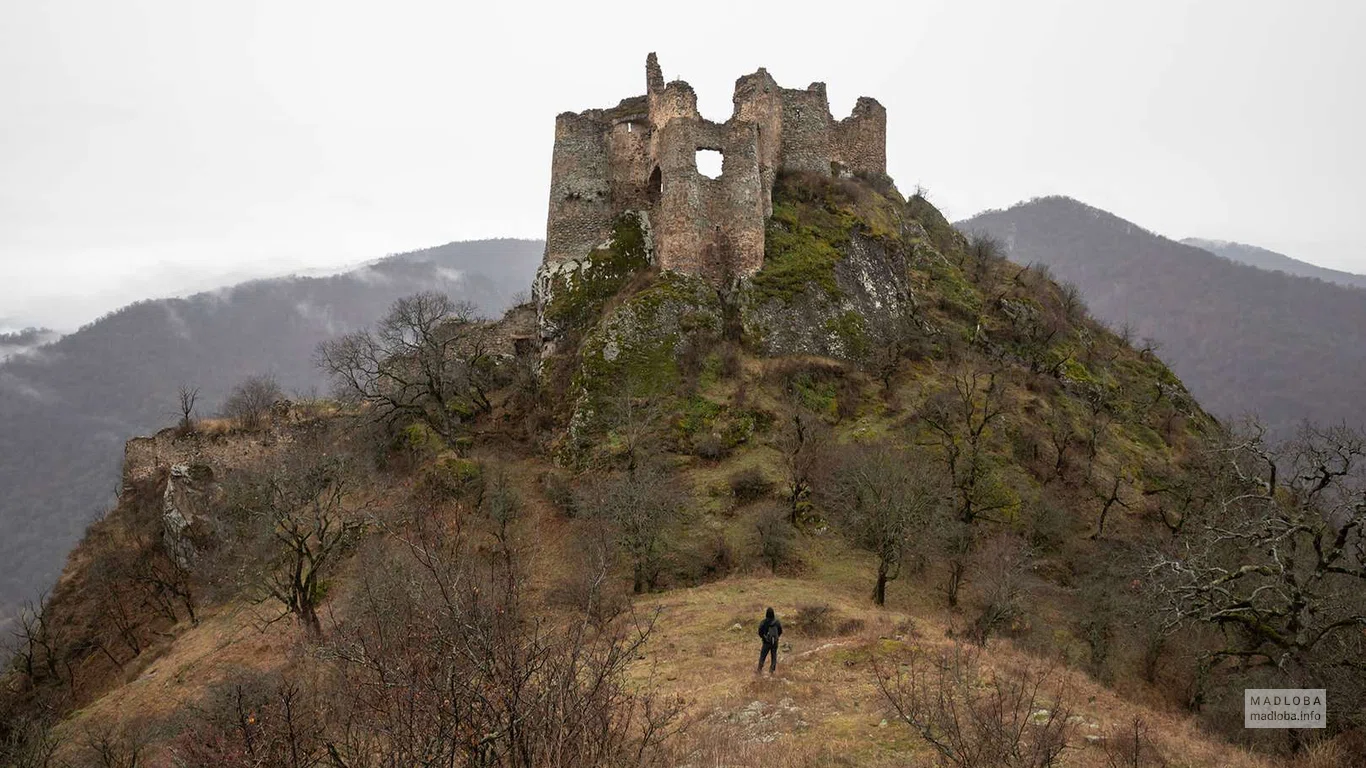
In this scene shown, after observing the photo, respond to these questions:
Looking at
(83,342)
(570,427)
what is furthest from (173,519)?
(83,342)

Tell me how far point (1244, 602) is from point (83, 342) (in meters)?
172

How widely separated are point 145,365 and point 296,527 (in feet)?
454

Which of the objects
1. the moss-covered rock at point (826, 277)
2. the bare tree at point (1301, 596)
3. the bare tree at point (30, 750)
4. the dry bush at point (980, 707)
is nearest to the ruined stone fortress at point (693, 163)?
the moss-covered rock at point (826, 277)

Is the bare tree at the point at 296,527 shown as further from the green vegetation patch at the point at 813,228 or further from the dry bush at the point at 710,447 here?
the green vegetation patch at the point at 813,228

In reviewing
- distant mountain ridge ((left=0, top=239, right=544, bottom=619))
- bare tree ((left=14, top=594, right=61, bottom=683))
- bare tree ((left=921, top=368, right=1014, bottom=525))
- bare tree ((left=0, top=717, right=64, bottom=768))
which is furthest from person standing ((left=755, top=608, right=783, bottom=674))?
distant mountain ridge ((left=0, top=239, right=544, bottom=619))

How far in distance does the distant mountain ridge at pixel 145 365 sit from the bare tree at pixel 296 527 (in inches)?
1893

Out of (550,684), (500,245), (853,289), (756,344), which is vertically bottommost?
(550,684)

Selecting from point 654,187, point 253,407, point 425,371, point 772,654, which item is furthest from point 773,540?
point 253,407

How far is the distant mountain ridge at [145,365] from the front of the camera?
9631cm

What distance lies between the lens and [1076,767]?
365 inches

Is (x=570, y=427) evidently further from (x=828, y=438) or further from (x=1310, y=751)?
(x=1310, y=751)

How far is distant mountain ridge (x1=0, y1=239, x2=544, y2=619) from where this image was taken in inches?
3792

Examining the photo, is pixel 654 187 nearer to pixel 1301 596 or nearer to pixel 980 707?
pixel 1301 596

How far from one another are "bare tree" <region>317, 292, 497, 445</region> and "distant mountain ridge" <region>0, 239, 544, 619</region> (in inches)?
1560
